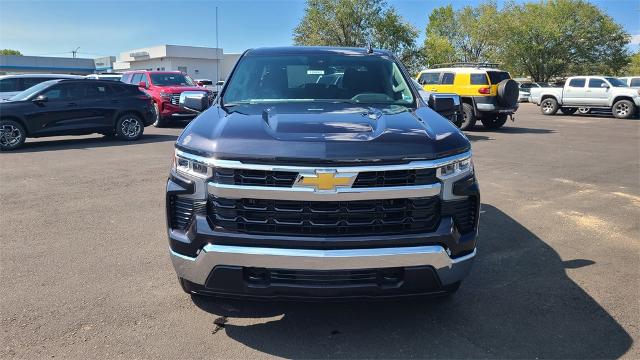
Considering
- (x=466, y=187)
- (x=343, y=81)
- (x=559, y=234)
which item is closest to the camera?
(x=466, y=187)

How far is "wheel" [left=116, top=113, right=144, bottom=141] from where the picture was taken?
13.5m

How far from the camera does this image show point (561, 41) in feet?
152

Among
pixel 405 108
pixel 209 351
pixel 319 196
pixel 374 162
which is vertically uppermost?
pixel 405 108

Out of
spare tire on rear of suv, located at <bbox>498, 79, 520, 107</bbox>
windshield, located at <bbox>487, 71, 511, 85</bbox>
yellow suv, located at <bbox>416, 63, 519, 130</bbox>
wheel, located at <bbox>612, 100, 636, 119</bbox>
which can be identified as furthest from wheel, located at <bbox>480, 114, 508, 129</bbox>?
wheel, located at <bbox>612, 100, 636, 119</bbox>

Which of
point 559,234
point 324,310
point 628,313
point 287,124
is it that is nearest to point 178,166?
point 287,124

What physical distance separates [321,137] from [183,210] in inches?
36.3

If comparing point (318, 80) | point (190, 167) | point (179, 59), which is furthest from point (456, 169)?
point (179, 59)

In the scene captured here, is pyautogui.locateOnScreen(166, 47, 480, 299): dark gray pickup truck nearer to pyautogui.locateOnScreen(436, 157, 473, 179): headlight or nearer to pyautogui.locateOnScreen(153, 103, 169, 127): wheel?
pyautogui.locateOnScreen(436, 157, 473, 179): headlight

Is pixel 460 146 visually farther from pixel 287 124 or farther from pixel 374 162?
pixel 287 124

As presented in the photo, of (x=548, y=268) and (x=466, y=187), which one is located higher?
(x=466, y=187)

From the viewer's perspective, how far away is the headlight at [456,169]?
9.66 ft

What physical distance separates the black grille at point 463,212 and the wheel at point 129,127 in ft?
39.8

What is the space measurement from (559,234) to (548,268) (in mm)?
1214

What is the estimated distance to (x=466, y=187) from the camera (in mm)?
3053
